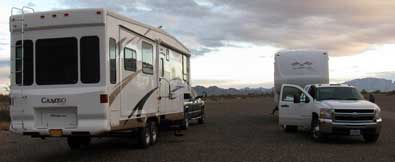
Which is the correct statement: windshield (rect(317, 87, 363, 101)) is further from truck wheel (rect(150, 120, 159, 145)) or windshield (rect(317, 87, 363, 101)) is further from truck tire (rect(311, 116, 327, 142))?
truck wheel (rect(150, 120, 159, 145))

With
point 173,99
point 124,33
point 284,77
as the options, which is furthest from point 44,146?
point 284,77

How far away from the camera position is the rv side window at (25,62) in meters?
12.2

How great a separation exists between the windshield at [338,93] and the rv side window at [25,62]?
8923 mm

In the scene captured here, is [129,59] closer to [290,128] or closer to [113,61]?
[113,61]

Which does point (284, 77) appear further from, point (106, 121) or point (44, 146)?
point (106, 121)

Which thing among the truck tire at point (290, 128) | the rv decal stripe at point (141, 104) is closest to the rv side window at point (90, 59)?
the rv decal stripe at point (141, 104)

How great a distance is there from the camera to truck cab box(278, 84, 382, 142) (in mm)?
15531

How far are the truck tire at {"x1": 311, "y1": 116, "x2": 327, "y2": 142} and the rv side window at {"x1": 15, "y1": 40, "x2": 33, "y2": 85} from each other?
8.36m

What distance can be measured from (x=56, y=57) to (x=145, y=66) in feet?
9.52

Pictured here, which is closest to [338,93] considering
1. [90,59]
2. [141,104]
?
[141,104]

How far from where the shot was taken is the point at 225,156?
42.8 ft

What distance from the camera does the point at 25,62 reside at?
1228 cm

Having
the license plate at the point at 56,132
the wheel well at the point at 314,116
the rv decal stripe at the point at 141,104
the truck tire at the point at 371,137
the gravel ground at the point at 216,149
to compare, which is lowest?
the gravel ground at the point at 216,149

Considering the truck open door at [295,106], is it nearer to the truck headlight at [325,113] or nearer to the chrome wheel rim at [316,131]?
the chrome wheel rim at [316,131]
